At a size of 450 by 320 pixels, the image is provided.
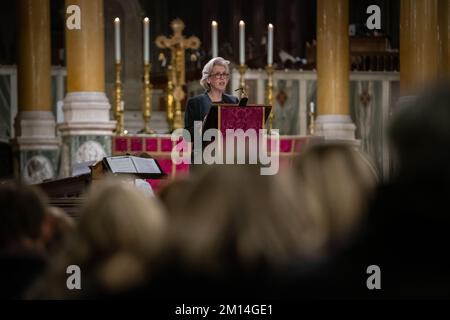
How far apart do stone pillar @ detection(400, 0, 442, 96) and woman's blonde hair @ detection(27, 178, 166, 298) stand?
1004 cm

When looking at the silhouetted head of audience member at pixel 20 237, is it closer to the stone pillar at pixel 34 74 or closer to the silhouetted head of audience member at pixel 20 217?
the silhouetted head of audience member at pixel 20 217

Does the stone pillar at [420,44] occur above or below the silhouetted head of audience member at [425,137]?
above

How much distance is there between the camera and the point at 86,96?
11.6 m

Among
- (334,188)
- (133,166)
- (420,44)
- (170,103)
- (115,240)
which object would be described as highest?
(420,44)

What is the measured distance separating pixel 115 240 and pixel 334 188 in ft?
1.77

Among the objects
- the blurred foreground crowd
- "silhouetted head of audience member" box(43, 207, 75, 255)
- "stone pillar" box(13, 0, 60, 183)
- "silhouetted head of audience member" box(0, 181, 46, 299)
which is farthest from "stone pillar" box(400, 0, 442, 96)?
the blurred foreground crowd

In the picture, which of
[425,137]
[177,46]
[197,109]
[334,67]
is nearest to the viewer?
[425,137]

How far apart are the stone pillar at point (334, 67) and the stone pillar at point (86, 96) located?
9.62 ft

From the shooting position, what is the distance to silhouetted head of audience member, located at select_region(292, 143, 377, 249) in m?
2.57

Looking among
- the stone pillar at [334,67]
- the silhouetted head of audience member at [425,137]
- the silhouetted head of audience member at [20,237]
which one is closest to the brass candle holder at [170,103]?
the stone pillar at [334,67]

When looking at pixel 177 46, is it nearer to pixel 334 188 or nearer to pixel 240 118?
pixel 240 118

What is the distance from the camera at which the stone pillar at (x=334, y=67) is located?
1323cm

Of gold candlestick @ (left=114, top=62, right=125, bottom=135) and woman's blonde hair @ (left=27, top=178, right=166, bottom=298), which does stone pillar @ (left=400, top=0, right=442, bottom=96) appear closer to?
gold candlestick @ (left=114, top=62, right=125, bottom=135)

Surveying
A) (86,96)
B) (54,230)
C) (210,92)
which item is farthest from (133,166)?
(54,230)
